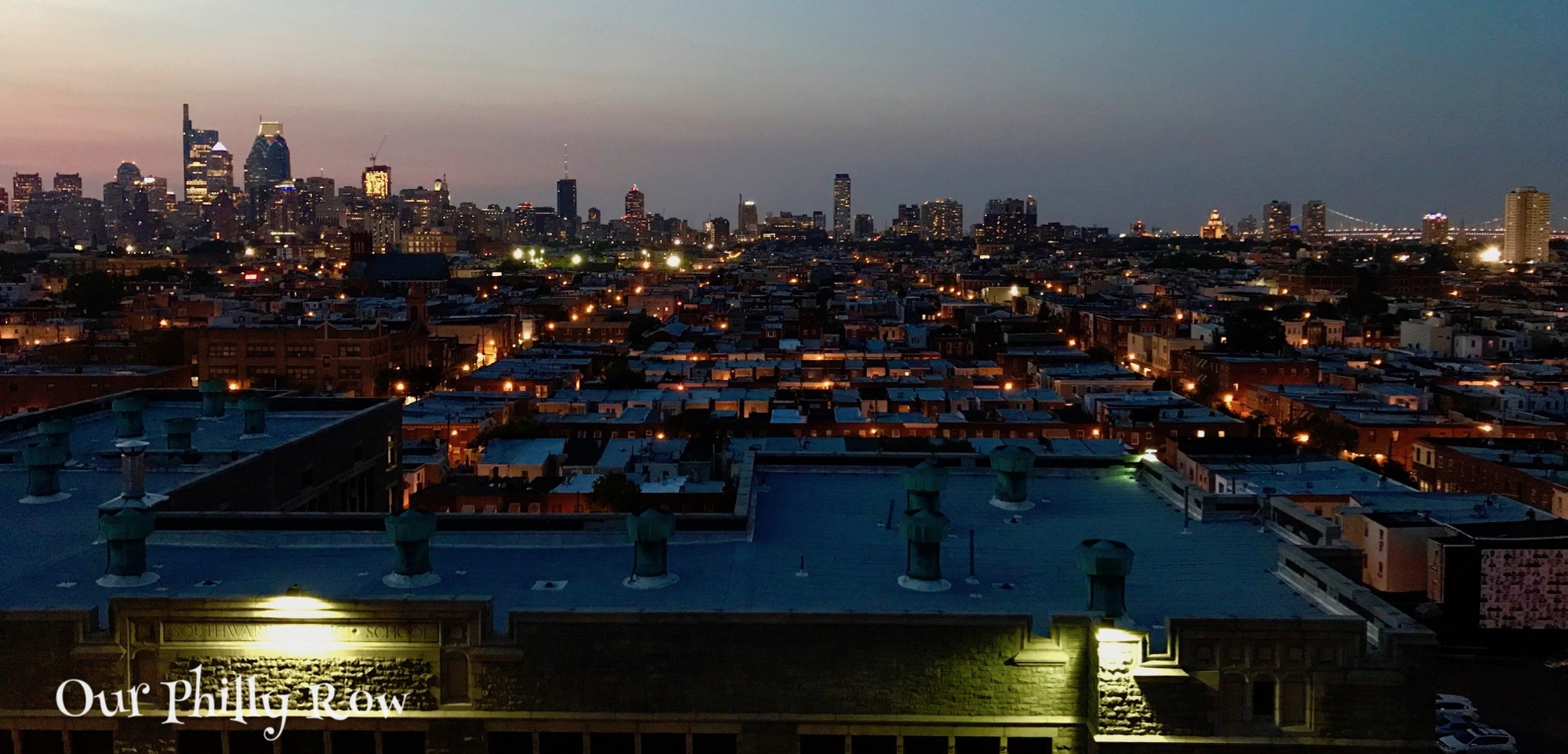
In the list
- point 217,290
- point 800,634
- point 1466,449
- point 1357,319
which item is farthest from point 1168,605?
point 217,290

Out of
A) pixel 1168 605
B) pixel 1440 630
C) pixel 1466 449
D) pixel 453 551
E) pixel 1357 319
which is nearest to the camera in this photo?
pixel 1168 605

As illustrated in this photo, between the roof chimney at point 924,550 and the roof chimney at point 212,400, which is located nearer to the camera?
the roof chimney at point 924,550

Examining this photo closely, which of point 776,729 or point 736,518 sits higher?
point 736,518

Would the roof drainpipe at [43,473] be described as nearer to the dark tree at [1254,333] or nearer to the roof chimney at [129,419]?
the roof chimney at [129,419]

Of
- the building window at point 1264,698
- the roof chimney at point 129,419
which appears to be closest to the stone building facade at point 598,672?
the building window at point 1264,698

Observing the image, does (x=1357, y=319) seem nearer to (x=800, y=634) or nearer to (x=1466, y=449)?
(x=1466, y=449)
